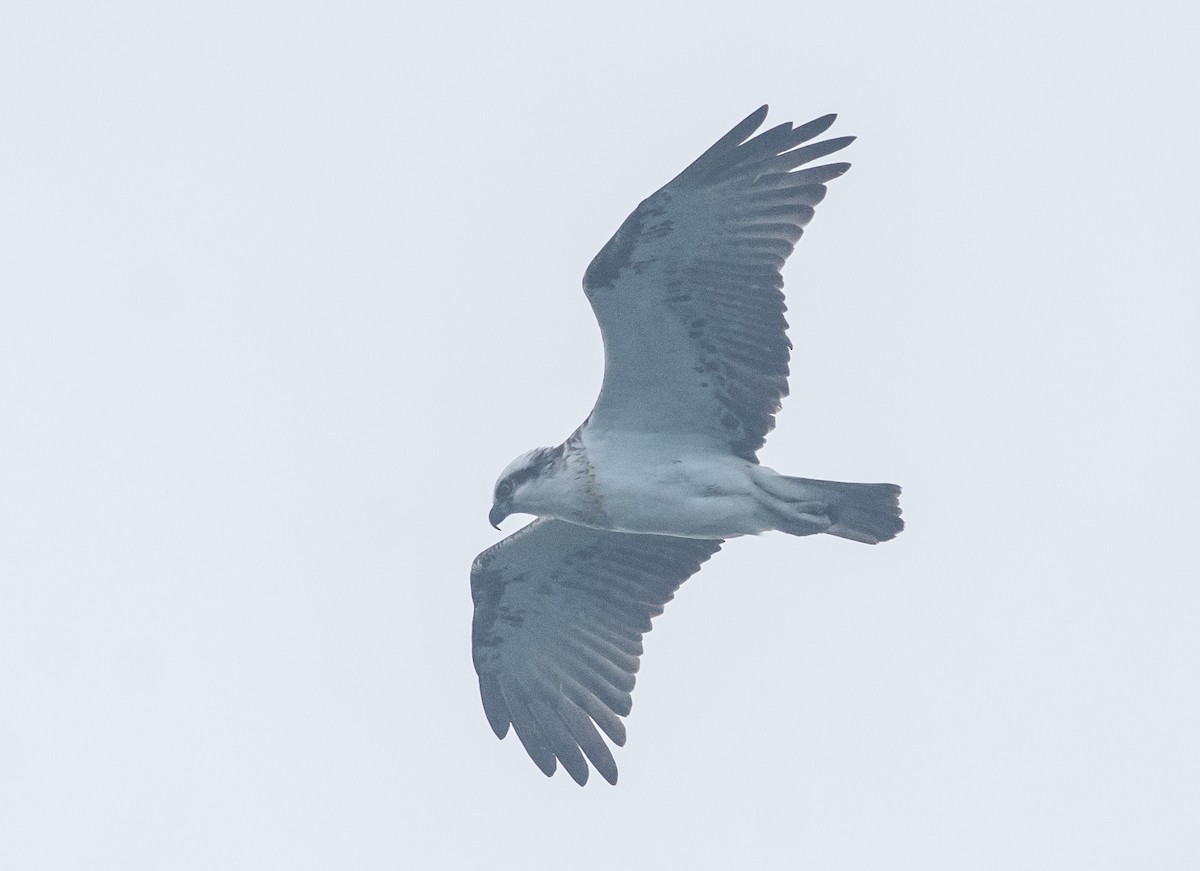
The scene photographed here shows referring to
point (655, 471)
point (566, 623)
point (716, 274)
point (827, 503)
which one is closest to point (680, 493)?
point (655, 471)

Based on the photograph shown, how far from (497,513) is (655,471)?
1.19m

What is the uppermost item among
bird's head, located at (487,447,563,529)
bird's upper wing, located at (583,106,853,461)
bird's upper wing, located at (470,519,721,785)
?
bird's upper wing, located at (583,106,853,461)

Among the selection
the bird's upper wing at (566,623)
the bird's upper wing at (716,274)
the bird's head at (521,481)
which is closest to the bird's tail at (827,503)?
the bird's upper wing at (716,274)

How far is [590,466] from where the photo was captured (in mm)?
12016

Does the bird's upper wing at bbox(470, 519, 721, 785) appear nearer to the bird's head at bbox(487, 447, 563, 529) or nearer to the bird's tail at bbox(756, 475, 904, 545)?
the bird's head at bbox(487, 447, 563, 529)

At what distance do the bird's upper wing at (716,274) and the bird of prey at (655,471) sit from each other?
0.4 inches

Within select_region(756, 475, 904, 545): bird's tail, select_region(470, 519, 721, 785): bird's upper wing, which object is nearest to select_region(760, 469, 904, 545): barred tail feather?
select_region(756, 475, 904, 545): bird's tail

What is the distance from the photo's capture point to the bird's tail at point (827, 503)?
39.1ft

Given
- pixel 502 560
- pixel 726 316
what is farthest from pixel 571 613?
pixel 726 316

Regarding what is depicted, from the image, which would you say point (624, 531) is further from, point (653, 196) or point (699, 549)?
point (653, 196)

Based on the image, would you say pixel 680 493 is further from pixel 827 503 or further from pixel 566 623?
pixel 566 623

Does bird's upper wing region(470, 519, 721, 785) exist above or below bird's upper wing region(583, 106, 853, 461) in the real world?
below

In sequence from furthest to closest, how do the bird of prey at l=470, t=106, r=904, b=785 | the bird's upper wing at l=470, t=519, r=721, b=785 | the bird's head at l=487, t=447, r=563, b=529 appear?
the bird's upper wing at l=470, t=519, r=721, b=785, the bird's head at l=487, t=447, r=563, b=529, the bird of prey at l=470, t=106, r=904, b=785

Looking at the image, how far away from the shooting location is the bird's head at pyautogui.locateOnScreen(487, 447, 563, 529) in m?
12.1
